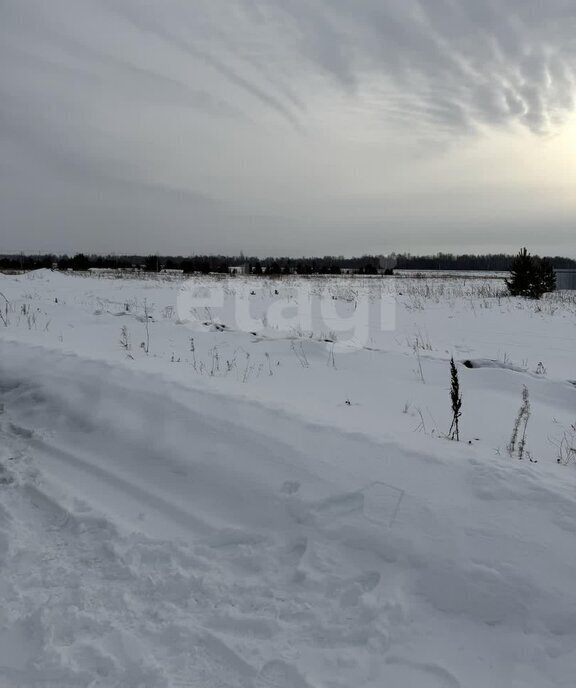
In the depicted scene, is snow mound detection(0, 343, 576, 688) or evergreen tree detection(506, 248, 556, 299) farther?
evergreen tree detection(506, 248, 556, 299)

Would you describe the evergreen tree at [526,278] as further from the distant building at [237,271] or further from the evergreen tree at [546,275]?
the distant building at [237,271]

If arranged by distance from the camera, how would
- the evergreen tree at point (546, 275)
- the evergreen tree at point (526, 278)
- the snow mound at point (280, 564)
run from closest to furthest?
the snow mound at point (280, 564)
the evergreen tree at point (526, 278)
the evergreen tree at point (546, 275)

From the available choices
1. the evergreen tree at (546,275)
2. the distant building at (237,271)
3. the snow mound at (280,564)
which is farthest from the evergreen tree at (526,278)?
the distant building at (237,271)

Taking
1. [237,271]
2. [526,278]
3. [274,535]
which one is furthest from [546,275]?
[237,271]

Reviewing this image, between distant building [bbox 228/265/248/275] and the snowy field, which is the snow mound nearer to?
the snowy field

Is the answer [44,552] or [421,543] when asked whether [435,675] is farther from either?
[44,552]

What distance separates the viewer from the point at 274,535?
2939 mm

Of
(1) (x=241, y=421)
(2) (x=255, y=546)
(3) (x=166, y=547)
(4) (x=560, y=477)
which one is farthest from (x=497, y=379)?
(3) (x=166, y=547)

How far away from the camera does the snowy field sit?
6.92 ft

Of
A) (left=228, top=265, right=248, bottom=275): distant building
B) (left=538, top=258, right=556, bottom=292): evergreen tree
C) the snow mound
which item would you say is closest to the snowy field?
the snow mound

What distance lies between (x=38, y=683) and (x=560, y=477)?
10.3 feet

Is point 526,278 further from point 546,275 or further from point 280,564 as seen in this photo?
point 280,564

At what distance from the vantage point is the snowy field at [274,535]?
6.92 feet

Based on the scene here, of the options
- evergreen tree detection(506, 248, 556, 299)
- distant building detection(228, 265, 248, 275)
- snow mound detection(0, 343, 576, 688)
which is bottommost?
snow mound detection(0, 343, 576, 688)
